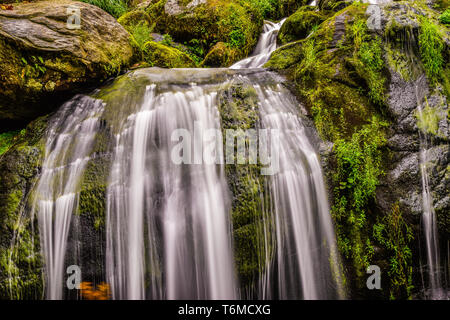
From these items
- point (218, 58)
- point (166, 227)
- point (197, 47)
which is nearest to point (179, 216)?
point (166, 227)

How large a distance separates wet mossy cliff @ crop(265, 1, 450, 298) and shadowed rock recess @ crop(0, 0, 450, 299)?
0.02 metres

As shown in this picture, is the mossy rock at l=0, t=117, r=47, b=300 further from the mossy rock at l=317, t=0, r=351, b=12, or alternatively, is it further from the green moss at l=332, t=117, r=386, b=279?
the mossy rock at l=317, t=0, r=351, b=12

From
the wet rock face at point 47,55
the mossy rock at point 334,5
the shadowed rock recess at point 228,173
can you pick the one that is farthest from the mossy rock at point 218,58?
the mossy rock at point 334,5

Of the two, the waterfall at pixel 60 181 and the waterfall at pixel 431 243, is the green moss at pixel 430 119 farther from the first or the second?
the waterfall at pixel 60 181

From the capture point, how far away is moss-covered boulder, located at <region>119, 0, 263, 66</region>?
762 centimetres

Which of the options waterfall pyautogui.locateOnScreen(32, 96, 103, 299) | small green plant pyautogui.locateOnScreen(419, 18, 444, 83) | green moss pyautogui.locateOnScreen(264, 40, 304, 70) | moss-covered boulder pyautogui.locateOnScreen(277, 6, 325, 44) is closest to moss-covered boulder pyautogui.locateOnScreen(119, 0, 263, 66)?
moss-covered boulder pyautogui.locateOnScreen(277, 6, 325, 44)

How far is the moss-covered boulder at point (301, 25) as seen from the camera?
6844 millimetres

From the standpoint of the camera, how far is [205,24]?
25.3ft

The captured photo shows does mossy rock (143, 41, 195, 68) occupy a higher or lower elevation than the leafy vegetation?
higher

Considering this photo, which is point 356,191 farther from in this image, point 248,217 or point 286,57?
point 286,57

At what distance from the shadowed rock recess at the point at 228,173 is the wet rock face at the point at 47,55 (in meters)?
0.02

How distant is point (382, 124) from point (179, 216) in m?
3.29
